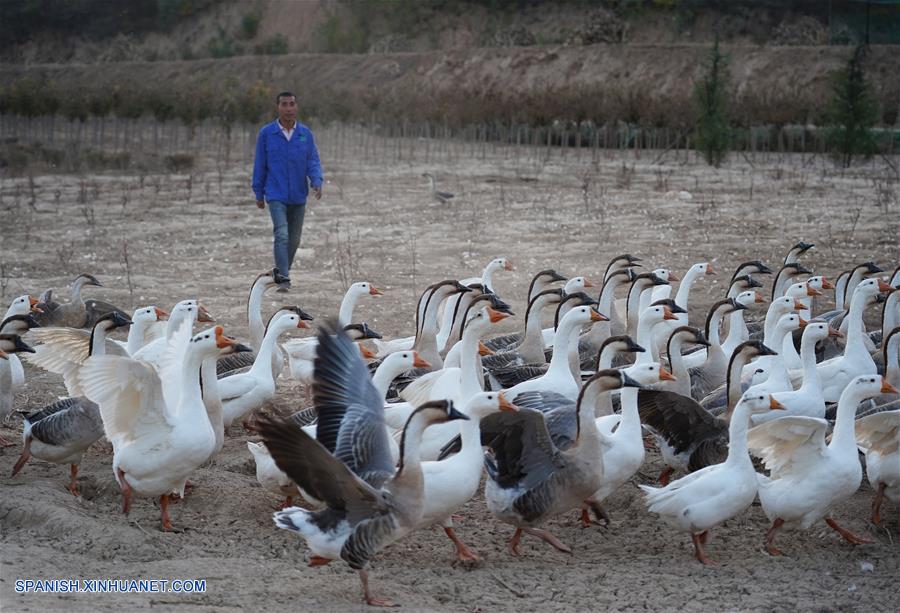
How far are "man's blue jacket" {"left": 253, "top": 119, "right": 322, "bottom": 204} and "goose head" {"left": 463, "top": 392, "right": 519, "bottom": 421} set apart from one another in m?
6.94

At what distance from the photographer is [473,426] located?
19.9ft

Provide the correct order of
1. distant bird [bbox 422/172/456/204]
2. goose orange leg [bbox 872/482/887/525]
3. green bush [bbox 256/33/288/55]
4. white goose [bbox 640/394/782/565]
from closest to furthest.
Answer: white goose [bbox 640/394/782/565], goose orange leg [bbox 872/482/887/525], distant bird [bbox 422/172/456/204], green bush [bbox 256/33/288/55]

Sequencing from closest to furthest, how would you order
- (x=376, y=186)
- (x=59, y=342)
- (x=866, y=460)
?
(x=866, y=460) < (x=59, y=342) < (x=376, y=186)

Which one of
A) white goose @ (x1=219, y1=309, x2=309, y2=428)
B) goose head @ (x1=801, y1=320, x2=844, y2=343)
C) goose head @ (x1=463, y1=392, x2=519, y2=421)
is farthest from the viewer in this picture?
white goose @ (x1=219, y1=309, x2=309, y2=428)

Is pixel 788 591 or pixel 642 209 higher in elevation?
pixel 642 209

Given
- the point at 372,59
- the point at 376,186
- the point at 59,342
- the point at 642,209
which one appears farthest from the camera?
the point at 372,59

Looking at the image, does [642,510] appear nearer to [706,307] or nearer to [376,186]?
[706,307]

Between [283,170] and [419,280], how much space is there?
2.43 m

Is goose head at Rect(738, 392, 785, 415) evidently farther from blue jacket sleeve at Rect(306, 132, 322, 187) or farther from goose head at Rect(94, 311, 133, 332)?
blue jacket sleeve at Rect(306, 132, 322, 187)

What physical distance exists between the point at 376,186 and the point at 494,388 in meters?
16.6

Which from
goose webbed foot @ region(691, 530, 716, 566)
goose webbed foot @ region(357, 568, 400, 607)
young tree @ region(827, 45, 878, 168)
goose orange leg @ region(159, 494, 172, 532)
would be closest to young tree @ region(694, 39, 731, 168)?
young tree @ region(827, 45, 878, 168)

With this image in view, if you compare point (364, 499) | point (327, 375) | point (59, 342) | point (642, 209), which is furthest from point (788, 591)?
point (642, 209)

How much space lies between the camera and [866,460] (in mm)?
6949

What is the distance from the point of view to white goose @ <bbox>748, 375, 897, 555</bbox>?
20.5 feet
